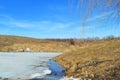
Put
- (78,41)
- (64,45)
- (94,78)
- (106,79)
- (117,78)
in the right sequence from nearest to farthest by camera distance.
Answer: (78,41) < (117,78) < (106,79) < (94,78) < (64,45)

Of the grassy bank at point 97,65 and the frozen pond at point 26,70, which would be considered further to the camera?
the frozen pond at point 26,70

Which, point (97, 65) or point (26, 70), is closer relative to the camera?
point (97, 65)

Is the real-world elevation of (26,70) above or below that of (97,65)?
below

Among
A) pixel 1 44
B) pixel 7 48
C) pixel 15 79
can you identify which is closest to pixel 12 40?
pixel 1 44

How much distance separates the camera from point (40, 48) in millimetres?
103375

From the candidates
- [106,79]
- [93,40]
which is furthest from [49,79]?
[93,40]

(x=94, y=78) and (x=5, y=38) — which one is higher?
(x=5, y=38)

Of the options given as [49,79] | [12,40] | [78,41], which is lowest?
[49,79]

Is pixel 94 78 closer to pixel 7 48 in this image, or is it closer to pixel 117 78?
pixel 117 78

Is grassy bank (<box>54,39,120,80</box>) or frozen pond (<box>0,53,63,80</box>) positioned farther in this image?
frozen pond (<box>0,53,63,80</box>)

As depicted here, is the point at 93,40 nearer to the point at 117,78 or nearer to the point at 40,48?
the point at 117,78

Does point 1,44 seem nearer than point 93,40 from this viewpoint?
No

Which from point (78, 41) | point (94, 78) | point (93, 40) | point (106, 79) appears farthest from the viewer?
point (94, 78)

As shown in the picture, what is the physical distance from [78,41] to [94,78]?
1029 centimetres
